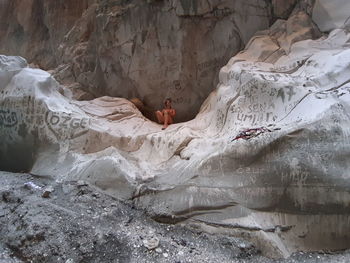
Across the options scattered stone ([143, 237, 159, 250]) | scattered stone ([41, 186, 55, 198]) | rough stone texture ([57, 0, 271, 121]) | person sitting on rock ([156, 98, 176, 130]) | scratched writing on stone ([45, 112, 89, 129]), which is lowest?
scattered stone ([143, 237, 159, 250])

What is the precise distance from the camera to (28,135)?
3930 mm

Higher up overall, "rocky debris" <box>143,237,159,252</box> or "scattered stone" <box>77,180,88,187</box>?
"scattered stone" <box>77,180,88,187</box>

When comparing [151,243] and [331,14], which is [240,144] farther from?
[331,14]

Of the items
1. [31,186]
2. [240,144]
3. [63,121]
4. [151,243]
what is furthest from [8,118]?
[240,144]

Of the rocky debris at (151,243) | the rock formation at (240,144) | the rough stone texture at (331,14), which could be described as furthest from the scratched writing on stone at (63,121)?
the rough stone texture at (331,14)

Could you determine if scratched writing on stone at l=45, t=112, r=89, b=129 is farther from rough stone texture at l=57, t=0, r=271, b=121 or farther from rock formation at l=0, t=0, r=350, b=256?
rough stone texture at l=57, t=0, r=271, b=121

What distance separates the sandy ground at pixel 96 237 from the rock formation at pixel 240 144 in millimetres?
117

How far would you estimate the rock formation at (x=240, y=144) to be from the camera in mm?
2746

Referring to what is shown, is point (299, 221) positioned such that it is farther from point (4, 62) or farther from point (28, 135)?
point (4, 62)

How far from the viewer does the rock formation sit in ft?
9.01

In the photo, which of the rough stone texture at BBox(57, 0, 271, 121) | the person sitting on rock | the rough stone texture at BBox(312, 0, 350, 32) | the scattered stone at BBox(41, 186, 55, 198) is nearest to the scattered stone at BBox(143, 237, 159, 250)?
the scattered stone at BBox(41, 186, 55, 198)

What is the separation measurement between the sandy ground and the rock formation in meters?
0.12

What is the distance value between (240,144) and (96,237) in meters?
1.48

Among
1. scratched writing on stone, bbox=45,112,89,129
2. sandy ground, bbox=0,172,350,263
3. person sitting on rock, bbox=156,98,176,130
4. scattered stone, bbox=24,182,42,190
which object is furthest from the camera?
person sitting on rock, bbox=156,98,176,130
